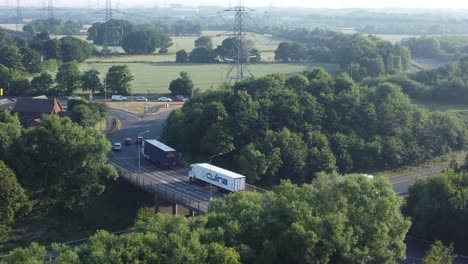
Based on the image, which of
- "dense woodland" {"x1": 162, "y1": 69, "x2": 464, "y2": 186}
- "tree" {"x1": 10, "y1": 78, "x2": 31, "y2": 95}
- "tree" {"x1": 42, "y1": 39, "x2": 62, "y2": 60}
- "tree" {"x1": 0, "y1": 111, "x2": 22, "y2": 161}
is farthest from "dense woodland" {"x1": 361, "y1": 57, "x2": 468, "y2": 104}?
"tree" {"x1": 42, "y1": 39, "x2": 62, "y2": 60}

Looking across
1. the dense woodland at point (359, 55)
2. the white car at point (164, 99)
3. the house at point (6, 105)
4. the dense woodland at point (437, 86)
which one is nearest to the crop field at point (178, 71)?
the dense woodland at point (359, 55)

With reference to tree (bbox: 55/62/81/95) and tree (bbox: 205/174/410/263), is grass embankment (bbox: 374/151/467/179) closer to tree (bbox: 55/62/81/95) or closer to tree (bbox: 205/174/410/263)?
tree (bbox: 205/174/410/263)

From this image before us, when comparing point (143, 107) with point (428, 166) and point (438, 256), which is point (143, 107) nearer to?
point (428, 166)

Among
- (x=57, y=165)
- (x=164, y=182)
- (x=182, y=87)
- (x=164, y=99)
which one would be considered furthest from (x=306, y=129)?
(x=182, y=87)

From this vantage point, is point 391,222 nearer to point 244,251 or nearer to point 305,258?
point 305,258

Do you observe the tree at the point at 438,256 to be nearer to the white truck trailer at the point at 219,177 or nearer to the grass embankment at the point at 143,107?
the white truck trailer at the point at 219,177

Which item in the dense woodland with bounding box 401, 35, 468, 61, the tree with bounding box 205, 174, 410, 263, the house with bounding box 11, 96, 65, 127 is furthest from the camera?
the dense woodland with bounding box 401, 35, 468, 61
